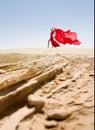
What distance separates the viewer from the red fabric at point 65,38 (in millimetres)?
9957

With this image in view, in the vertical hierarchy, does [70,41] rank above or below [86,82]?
above

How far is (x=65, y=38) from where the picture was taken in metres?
10.3

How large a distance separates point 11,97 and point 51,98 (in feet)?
2.40

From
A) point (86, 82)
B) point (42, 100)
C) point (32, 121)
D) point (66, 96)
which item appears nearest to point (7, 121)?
point (32, 121)

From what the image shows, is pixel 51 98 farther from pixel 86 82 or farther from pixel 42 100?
pixel 86 82

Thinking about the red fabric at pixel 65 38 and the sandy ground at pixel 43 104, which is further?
the red fabric at pixel 65 38

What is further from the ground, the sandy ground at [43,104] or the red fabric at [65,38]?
the red fabric at [65,38]

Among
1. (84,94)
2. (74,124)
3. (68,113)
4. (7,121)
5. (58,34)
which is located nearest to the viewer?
(74,124)

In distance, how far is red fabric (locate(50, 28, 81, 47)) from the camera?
996 centimetres

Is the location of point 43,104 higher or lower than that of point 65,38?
lower

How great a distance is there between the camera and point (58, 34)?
1006 cm

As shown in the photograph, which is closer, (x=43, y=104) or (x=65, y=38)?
(x=43, y=104)

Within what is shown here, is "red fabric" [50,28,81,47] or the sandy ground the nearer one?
the sandy ground

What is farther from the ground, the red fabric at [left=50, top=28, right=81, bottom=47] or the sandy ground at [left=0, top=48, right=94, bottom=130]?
the red fabric at [left=50, top=28, right=81, bottom=47]
